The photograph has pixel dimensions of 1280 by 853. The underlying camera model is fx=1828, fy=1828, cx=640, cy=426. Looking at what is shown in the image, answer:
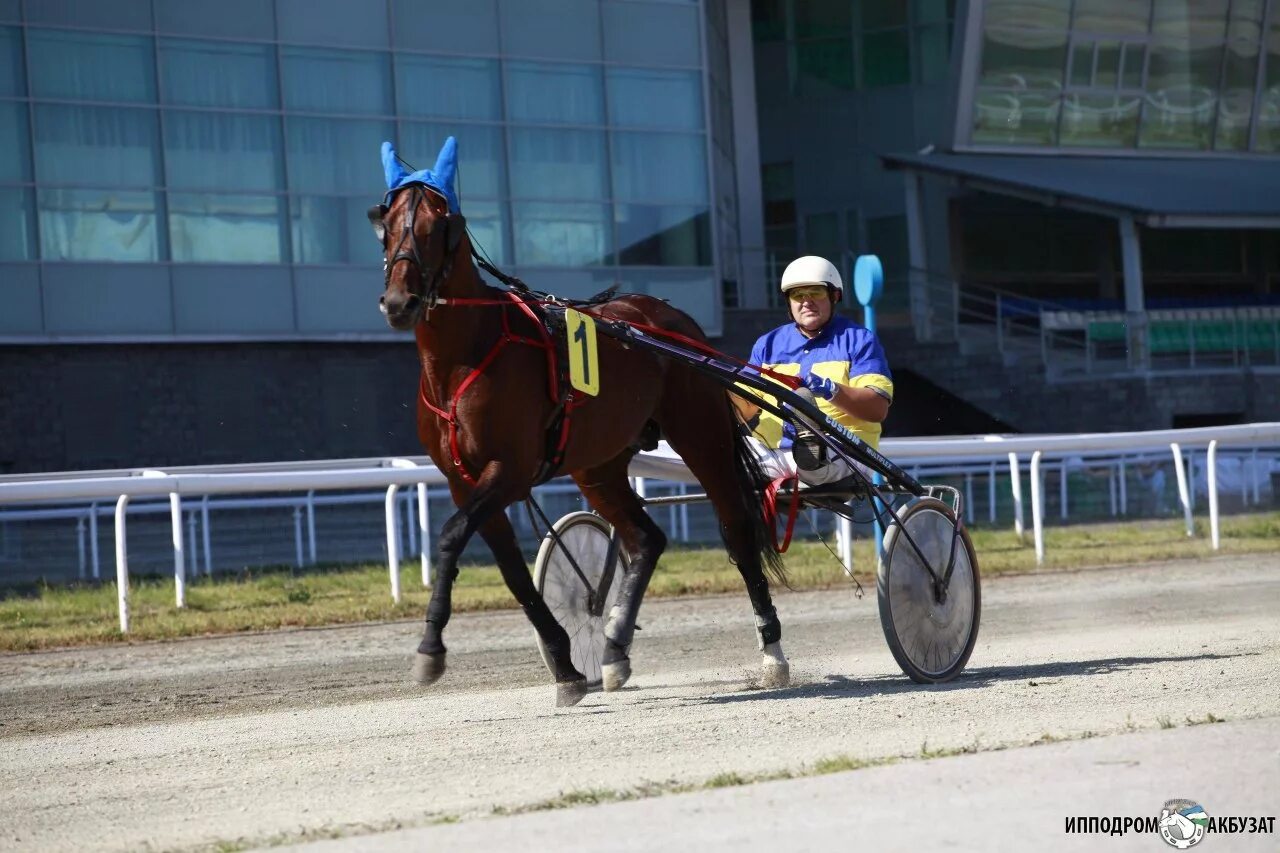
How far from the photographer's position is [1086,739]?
4613mm

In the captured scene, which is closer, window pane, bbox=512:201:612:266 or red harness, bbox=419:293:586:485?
red harness, bbox=419:293:586:485

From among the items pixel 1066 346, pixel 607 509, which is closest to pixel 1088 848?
pixel 607 509

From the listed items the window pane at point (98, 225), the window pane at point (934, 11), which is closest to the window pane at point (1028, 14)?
the window pane at point (934, 11)

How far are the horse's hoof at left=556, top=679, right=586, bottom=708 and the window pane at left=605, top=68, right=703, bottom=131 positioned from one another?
19913mm

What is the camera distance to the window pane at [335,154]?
23.4m

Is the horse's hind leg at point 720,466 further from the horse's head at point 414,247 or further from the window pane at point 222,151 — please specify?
the window pane at point 222,151

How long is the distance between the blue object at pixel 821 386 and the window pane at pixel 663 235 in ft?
61.7

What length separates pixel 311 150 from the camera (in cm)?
2345

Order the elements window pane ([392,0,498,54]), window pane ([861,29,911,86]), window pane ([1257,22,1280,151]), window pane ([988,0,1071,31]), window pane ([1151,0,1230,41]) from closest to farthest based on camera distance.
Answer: window pane ([392,0,498,54])
window pane ([988,0,1071,31])
window pane ([1151,0,1230,41])
window pane ([861,29,911,86])
window pane ([1257,22,1280,151])

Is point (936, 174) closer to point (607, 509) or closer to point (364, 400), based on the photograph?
point (364, 400)

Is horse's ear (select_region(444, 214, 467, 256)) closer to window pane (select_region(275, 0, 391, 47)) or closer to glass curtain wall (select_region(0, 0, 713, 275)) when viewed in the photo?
glass curtain wall (select_region(0, 0, 713, 275))

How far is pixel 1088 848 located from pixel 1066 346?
2427 cm

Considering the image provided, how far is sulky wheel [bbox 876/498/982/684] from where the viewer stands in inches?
256

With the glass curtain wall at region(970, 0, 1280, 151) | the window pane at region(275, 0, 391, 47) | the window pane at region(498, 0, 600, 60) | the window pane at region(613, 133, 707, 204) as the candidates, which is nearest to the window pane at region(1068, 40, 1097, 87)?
the glass curtain wall at region(970, 0, 1280, 151)
